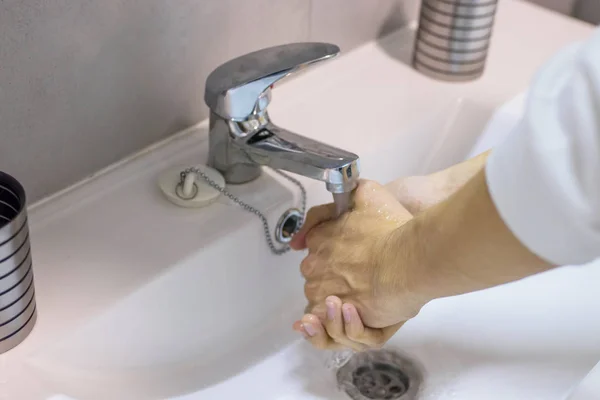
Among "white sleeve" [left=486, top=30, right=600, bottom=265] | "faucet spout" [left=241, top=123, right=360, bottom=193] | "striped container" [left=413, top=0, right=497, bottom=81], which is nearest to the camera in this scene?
"white sleeve" [left=486, top=30, right=600, bottom=265]

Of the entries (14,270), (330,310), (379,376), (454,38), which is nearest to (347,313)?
(330,310)

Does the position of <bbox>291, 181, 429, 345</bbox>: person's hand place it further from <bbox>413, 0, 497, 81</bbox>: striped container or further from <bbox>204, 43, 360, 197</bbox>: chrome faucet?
<bbox>413, 0, 497, 81</bbox>: striped container

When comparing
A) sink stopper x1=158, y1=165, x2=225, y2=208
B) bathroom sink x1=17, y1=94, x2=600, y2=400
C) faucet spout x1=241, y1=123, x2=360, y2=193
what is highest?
faucet spout x1=241, y1=123, x2=360, y2=193

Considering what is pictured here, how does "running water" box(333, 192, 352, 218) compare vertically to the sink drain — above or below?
above

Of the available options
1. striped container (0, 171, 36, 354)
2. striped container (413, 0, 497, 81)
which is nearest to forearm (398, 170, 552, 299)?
striped container (0, 171, 36, 354)

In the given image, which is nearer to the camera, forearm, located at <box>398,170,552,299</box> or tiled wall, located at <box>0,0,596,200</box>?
forearm, located at <box>398,170,552,299</box>

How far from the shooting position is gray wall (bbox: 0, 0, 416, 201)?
19.8 inches

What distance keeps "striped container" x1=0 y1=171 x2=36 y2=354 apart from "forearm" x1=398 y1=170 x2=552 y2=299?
225 mm

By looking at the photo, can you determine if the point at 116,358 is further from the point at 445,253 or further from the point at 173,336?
the point at 445,253

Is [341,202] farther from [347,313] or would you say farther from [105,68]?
[105,68]

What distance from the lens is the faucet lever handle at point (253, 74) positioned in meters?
0.52

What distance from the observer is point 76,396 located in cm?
48

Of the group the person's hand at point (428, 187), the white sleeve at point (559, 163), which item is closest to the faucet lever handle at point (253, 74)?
the person's hand at point (428, 187)

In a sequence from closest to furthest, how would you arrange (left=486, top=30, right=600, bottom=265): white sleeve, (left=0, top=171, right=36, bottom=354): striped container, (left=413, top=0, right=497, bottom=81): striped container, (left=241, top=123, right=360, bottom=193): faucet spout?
1. (left=486, top=30, right=600, bottom=265): white sleeve
2. (left=0, top=171, right=36, bottom=354): striped container
3. (left=241, top=123, right=360, bottom=193): faucet spout
4. (left=413, top=0, right=497, bottom=81): striped container
